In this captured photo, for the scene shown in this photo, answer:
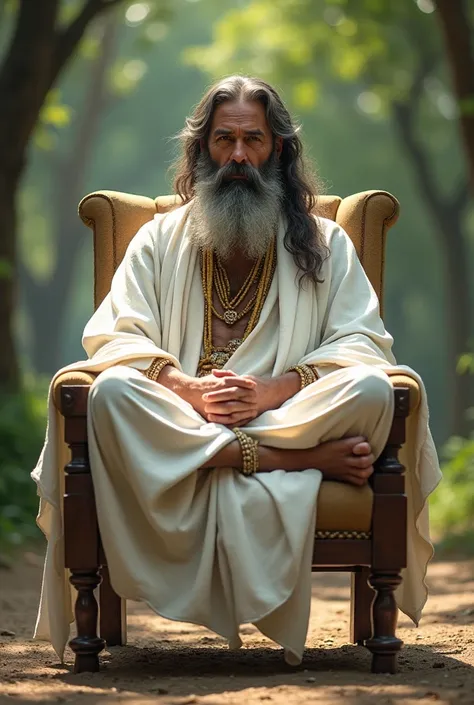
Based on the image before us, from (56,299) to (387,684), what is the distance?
23.2 m

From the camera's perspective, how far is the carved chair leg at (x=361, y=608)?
577 centimetres

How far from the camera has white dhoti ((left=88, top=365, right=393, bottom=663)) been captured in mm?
4723

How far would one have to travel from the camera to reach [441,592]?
311 inches

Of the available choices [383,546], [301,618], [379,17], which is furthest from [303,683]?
[379,17]

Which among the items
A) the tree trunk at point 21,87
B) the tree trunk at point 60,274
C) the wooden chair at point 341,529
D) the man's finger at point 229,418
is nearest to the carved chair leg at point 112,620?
the wooden chair at point 341,529

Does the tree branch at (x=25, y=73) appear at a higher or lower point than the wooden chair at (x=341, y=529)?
higher

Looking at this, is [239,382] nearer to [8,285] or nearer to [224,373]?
[224,373]

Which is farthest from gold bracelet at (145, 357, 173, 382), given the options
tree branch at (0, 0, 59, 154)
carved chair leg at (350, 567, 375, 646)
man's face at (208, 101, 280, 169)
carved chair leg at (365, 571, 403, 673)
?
tree branch at (0, 0, 59, 154)

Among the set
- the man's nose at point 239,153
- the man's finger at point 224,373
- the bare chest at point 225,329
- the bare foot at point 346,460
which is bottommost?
the bare foot at point 346,460

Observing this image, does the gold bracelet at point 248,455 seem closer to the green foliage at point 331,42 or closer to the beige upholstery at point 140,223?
the beige upholstery at point 140,223

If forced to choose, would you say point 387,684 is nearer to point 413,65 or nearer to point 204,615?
point 204,615

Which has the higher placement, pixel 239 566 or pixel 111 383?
pixel 111 383

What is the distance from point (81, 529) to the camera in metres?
4.78

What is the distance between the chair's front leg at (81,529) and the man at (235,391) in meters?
0.06
